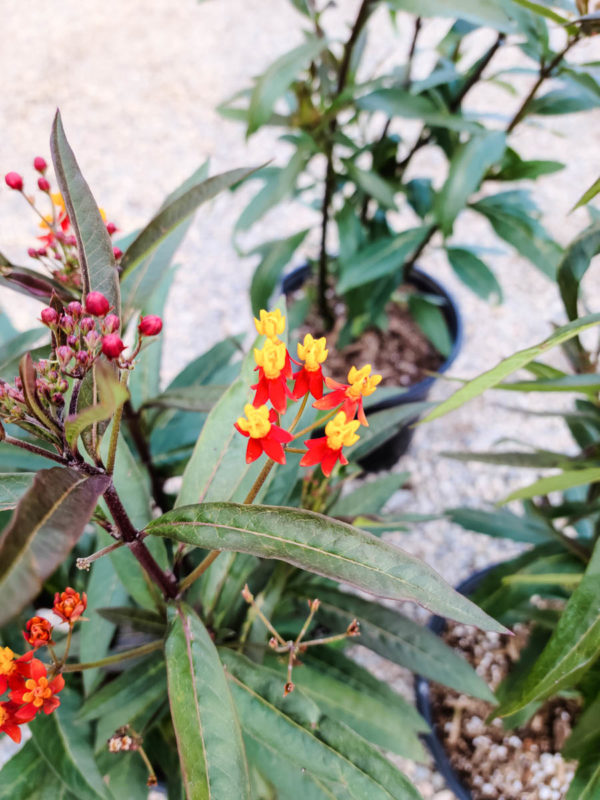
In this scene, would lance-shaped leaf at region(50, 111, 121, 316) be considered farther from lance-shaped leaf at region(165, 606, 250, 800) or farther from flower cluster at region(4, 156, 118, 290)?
lance-shaped leaf at region(165, 606, 250, 800)

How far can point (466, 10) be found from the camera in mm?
883

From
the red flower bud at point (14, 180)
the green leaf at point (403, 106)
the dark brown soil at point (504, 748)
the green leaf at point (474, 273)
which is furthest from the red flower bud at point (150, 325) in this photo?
the green leaf at point (474, 273)

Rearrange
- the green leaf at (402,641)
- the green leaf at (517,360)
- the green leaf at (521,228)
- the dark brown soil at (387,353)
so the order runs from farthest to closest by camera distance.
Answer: the dark brown soil at (387,353)
the green leaf at (521,228)
the green leaf at (402,641)
the green leaf at (517,360)

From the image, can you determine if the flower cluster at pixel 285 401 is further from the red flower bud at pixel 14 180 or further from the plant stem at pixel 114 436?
the red flower bud at pixel 14 180

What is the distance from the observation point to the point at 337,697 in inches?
30.2

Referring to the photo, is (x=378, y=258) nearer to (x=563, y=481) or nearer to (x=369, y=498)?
(x=369, y=498)

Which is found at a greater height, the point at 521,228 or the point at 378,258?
the point at 521,228

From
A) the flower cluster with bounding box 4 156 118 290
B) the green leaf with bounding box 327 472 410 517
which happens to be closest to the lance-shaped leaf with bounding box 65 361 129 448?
the flower cluster with bounding box 4 156 118 290

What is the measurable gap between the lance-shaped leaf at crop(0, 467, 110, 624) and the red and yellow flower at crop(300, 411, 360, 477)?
0.15 meters

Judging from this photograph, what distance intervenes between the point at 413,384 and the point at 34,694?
1.28 m

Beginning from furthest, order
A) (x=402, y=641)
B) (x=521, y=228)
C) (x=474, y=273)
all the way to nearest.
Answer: (x=474, y=273)
(x=521, y=228)
(x=402, y=641)

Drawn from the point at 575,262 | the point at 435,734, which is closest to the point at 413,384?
the point at 435,734

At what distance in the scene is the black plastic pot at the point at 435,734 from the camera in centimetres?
100

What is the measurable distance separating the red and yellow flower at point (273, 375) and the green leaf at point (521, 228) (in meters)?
0.89
